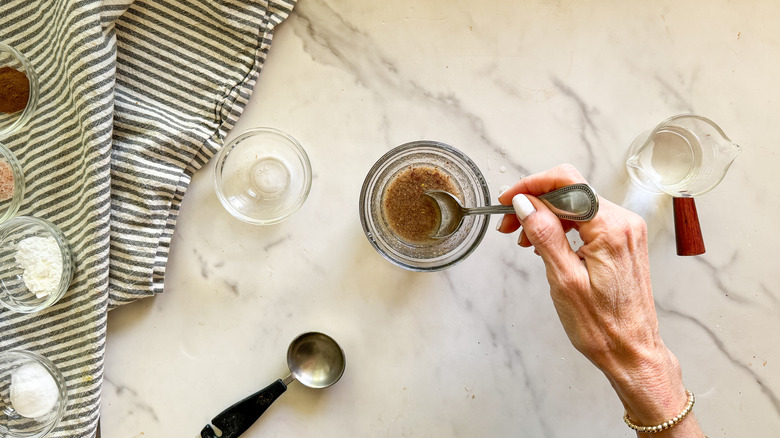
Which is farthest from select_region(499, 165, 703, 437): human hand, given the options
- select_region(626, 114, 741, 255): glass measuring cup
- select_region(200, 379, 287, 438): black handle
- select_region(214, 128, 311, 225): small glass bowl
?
select_region(200, 379, 287, 438): black handle

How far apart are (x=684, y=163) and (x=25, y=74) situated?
1.56 meters

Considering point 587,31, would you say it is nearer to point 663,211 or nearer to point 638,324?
point 663,211

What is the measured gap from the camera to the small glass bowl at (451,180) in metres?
1.31

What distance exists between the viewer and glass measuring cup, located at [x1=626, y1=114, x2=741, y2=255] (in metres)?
1.34

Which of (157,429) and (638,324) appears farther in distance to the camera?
(157,429)

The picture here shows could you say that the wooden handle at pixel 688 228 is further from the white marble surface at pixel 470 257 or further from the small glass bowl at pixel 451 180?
the small glass bowl at pixel 451 180

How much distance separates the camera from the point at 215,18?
4.40 feet

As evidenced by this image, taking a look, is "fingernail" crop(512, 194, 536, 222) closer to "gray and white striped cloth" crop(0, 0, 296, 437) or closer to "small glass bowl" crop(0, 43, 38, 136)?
"gray and white striped cloth" crop(0, 0, 296, 437)

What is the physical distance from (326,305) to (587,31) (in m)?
0.93

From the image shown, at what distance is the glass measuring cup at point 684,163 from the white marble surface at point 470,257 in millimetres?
52

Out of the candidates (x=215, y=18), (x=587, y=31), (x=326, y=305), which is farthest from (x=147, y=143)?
(x=587, y=31)

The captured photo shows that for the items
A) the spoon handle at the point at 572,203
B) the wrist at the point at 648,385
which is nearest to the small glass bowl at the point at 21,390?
the spoon handle at the point at 572,203

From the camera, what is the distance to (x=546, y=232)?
3.56ft

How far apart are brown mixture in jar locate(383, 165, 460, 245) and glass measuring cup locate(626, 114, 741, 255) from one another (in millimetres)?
473
